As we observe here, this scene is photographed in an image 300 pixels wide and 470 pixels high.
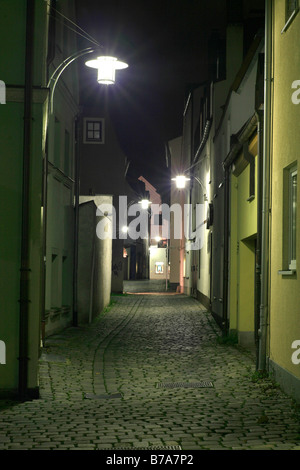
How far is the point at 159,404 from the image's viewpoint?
972cm

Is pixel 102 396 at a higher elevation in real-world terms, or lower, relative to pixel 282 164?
lower

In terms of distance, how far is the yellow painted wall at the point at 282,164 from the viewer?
32.5 feet

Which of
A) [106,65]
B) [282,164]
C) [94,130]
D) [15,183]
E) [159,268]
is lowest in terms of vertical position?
[159,268]

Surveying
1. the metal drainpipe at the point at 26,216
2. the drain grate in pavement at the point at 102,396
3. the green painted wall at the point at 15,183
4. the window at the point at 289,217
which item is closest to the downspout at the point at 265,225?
the window at the point at 289,217

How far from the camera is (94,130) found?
45781 millimetres

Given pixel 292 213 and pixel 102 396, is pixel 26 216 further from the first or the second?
pixel 292 213

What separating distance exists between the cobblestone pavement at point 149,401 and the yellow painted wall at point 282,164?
2.26 ft

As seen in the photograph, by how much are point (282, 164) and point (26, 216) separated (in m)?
3.56

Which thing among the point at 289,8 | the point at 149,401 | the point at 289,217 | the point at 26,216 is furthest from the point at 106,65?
the point at 149,401

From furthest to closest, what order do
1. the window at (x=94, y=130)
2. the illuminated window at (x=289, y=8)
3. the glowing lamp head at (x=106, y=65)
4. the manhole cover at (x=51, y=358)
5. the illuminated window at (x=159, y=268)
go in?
the illuminated window at (x=159, y=268) → the window at (x=94, y=130) → the manhole cover at (x=51, y=358) → the glowing lamp head at (x=106, y=65) → the illuminated window at (x=289, y=8)

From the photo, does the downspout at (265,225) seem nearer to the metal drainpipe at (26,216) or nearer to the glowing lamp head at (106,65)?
the glowing lamp head at (106,65)

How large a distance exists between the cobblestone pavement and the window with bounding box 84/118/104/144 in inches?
1115
